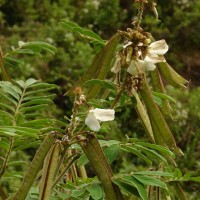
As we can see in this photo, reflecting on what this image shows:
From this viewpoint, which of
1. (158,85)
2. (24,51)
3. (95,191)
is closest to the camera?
(95,191)

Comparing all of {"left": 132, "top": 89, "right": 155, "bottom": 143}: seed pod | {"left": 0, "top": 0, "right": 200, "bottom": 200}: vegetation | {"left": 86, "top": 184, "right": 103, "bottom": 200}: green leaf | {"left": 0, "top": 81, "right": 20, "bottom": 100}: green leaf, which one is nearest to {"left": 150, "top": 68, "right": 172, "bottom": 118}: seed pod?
{"left": 0, "top": 0, "right": 200, "bottom": 200}: vegetation

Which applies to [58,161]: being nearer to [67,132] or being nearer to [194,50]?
[67,132]

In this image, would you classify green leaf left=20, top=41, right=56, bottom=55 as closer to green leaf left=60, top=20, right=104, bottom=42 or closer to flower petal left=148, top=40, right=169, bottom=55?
green leaf left=60, top=20, right=104, bottom=42

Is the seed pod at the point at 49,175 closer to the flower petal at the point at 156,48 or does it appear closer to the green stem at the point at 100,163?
the green stem at the point at 100,163

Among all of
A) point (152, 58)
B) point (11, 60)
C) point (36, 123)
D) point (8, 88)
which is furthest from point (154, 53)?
point (11, 60)

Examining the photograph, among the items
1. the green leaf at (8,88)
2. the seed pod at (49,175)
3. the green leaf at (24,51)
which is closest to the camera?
the seed pod at (49,175)

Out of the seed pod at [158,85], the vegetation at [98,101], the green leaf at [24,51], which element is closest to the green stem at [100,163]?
the vegetation at [98,101]

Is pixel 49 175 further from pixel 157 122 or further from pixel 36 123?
pixel 36 123
